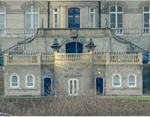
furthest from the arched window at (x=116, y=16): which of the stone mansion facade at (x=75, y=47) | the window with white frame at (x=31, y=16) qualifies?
the window with white frame at (x=31, y=16)

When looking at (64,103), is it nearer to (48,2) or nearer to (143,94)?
(143,94)

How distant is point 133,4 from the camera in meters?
94.5

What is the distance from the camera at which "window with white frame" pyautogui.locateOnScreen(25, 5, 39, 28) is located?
94.6 m

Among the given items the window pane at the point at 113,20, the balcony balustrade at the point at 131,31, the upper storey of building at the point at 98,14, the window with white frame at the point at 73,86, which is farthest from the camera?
the window pane at the point at 113,20

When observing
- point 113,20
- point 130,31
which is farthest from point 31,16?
point 130,31

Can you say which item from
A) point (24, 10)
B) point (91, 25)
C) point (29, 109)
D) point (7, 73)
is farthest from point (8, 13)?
point (29, 109)

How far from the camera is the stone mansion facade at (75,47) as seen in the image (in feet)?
265

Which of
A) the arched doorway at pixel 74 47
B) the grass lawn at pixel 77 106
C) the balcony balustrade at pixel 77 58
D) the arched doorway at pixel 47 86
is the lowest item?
the grass lawn at pixel 77 106

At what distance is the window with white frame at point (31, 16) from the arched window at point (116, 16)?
6.93 m

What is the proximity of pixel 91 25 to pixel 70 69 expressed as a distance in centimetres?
1246

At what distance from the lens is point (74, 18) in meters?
92.0

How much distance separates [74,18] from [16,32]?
222 inches

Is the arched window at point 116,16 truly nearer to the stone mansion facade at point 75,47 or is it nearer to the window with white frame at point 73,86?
the stone mansion facade at point 75,47

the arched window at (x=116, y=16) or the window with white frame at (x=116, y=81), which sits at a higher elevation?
the arched window at (x=116, y=16)
